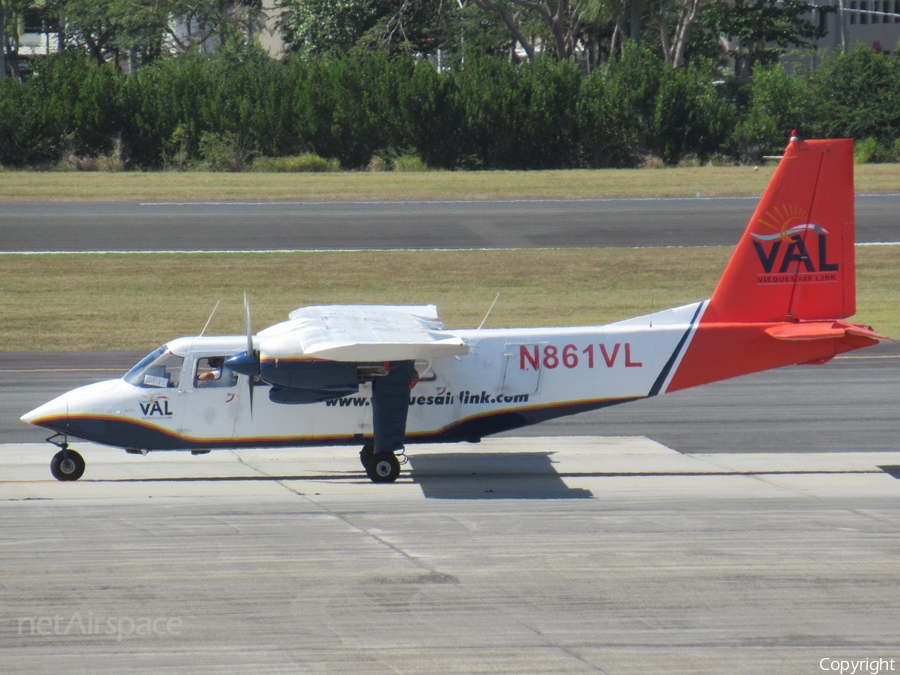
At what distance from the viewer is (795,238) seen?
15.2m

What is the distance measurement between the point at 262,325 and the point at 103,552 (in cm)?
1684

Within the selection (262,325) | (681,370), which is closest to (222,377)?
(681,370)

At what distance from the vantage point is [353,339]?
1352 centimetres

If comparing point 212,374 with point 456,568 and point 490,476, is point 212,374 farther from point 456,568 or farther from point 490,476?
point 456,568

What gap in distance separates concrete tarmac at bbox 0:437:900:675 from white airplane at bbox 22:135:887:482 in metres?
0.78

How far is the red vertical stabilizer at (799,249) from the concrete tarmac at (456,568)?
2.41 meters

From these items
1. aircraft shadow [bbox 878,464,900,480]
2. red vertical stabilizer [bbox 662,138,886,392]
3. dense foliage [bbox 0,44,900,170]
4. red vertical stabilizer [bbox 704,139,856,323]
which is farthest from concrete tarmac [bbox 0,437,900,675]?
dense foliage [bbox 0,44,900,170]

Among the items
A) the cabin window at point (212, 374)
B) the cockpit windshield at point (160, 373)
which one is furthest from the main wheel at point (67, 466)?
the cabin window at point (212, 374)

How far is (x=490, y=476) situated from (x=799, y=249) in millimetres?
5627

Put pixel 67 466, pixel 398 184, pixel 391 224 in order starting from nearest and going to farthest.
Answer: pixel 67 466 < pixel 391 224 < pixel 398 184

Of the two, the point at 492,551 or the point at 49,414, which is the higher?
the point at 49,414

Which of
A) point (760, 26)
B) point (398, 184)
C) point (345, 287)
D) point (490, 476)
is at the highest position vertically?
point (760, 26)

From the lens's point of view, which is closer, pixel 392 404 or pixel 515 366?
pixel 392 404

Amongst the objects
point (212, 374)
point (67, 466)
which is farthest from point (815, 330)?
point (67, 466)
